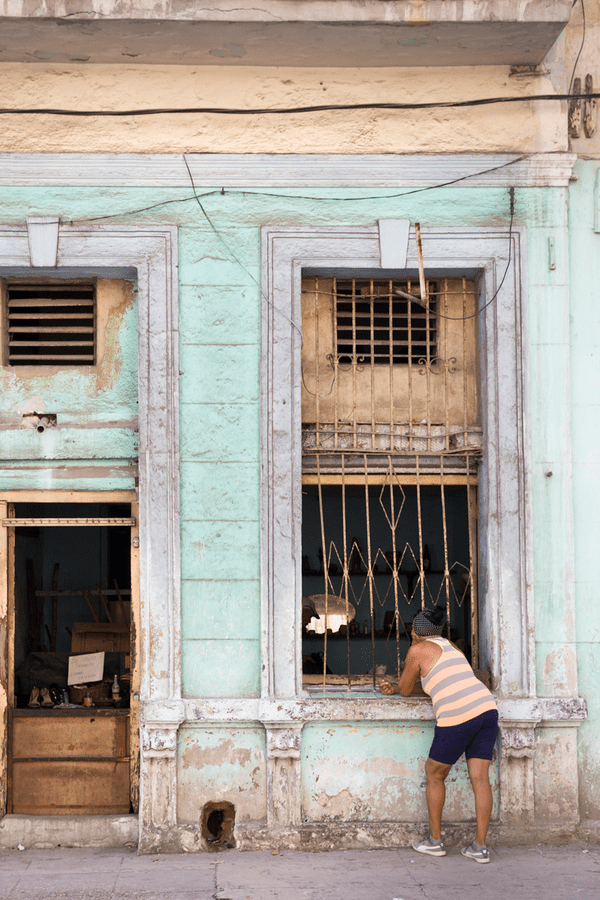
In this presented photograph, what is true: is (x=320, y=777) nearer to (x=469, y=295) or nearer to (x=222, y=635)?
(x=222, y=635)

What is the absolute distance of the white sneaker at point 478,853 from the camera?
16.7ft

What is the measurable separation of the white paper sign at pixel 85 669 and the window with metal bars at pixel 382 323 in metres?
3.15

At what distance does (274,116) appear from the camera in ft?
18.6

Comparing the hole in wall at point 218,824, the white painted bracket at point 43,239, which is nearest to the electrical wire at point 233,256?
the white painted bracket at point 43,239

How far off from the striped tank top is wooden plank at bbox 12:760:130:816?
2429mm

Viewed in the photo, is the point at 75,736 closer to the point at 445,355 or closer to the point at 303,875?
the point at 303,875

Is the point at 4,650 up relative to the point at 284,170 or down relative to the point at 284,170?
down

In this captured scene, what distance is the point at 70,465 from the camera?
572 cm

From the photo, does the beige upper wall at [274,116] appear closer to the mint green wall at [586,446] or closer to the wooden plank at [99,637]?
the mint green wall at [586,446]

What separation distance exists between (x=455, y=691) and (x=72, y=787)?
9.70 ft

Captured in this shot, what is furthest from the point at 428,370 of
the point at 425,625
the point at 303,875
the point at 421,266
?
the point at 303,875

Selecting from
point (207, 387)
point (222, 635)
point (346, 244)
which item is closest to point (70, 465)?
point (207, 387)

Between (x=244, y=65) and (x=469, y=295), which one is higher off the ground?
(x=244, y=65)

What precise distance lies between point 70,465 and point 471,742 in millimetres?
3324
